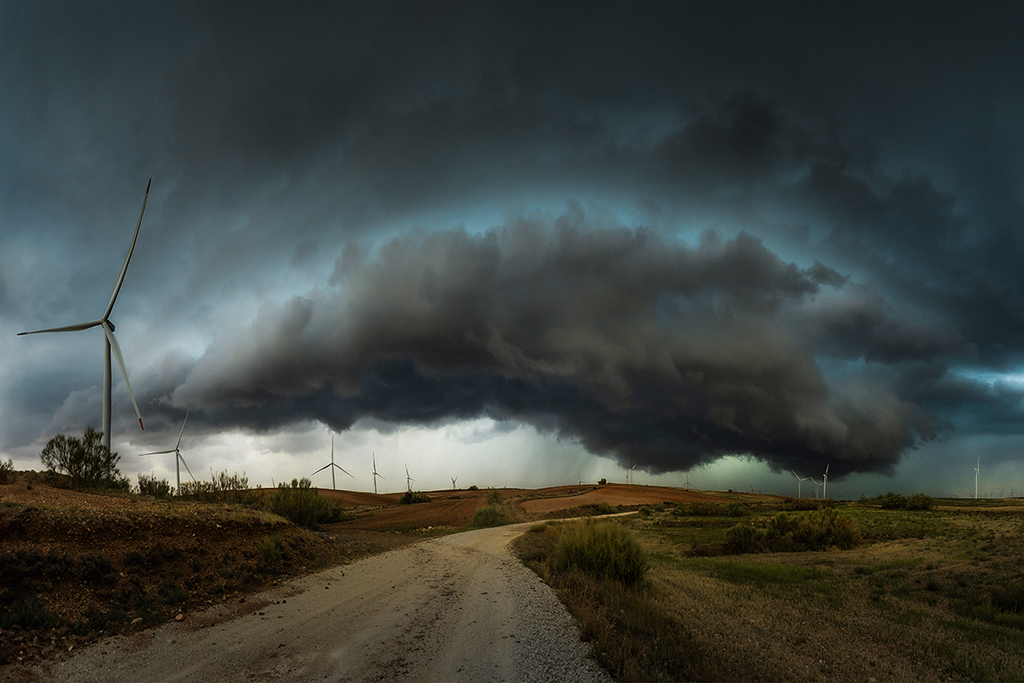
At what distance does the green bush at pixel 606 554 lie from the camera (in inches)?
695

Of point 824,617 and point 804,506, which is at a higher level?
point 824,617

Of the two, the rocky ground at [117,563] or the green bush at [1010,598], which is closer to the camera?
the rocky ground at [117,563]

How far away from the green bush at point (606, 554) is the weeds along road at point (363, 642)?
304 cm

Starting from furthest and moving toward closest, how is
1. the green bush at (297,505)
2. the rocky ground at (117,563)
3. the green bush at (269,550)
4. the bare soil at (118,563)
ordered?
the green bush at (297,505) → the green bush at (269,550) → the bare soil at (118,563) → the rocky ground at (117,563)

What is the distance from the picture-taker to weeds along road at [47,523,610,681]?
8.30 m

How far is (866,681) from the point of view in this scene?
1127 centimetres

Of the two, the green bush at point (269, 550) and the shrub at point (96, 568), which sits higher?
the shrub at point (96, 568)

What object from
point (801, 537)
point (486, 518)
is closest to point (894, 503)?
point (801, 537)

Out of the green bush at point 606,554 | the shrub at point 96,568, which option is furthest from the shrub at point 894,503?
the shrub at point 96,568

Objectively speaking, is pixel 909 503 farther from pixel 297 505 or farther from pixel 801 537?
pixel 297 505

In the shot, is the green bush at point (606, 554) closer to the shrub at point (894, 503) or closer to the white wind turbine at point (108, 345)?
the white wind turbine at point (108, 345)

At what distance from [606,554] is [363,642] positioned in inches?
416

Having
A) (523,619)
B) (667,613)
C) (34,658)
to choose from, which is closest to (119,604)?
(34,658)

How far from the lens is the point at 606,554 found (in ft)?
59.9
